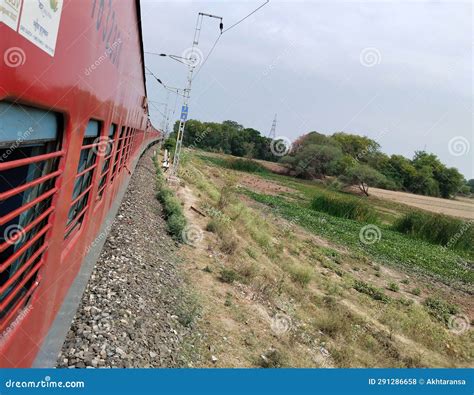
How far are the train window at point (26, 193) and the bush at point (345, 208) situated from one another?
29.7 meters

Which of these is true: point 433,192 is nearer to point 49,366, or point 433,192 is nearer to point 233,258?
point 233,258

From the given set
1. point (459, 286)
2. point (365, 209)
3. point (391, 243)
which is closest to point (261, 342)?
point (459, 286)

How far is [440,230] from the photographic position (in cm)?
2836

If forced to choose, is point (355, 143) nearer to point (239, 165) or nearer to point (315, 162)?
point (315, 162)

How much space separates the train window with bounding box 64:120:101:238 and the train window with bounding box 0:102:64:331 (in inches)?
32.8

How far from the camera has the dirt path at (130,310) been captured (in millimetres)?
3856

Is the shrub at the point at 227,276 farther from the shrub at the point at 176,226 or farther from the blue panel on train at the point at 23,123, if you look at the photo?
the blue panel on train at the point at 23,123

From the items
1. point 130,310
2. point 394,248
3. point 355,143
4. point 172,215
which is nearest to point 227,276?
point 172,215

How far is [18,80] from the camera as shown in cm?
144

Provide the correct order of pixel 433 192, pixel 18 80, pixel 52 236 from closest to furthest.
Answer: pixel 18 80
pixel 52 236
pixel 433 192

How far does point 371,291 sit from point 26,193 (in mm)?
11924

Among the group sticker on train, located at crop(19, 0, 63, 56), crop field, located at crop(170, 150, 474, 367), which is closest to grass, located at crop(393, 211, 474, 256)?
crop field, located at crop(170, 150, 474, 367)

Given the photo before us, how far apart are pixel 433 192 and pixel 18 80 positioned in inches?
3511

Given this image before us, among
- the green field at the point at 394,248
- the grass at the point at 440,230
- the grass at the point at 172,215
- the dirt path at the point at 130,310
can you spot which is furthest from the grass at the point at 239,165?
the dirt path at the point at 130,310
